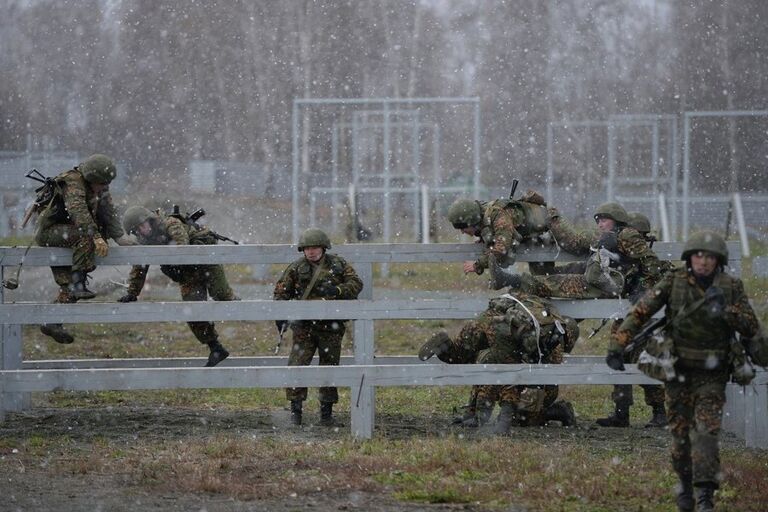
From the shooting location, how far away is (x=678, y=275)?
7320 mm

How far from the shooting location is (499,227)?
1004 cm

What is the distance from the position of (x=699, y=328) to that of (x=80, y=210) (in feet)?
17.5

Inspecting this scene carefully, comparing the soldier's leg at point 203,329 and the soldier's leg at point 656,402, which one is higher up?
the soldier's leg at point 203,329

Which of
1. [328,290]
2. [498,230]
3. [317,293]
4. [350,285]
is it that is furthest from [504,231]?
[317,293]

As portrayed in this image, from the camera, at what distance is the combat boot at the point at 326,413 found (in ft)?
34.5

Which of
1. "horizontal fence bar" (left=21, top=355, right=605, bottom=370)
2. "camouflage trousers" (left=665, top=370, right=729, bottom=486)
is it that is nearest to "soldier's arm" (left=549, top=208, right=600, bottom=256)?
"horizontal fence bar" (left=21, top=355, right=605, bottom=370)

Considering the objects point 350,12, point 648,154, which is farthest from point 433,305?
point 648,154

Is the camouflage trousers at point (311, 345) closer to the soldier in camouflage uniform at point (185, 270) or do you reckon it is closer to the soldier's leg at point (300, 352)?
the soldier's leg at point (300, 352)

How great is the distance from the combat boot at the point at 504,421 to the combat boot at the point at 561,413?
0.67 metres

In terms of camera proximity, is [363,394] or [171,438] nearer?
[363,394]

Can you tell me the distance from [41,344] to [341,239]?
13.4m

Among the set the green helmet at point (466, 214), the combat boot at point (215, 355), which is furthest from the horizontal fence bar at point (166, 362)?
the green helmet at point (466, 214)

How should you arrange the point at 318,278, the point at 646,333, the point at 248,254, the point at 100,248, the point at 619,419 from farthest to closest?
the point at 619,419
the point at 318,278
the point at 100,248
the point at 248,254
the point at 646,333

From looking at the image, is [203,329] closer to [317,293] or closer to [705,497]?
[317,293]
